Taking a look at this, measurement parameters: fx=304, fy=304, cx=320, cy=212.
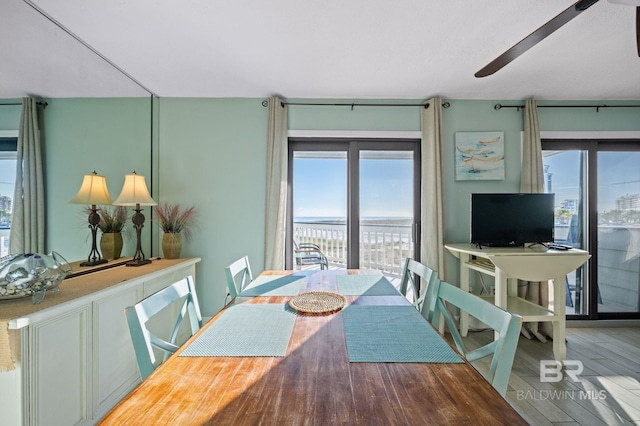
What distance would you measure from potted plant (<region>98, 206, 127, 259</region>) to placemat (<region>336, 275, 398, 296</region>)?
1660 millimetres

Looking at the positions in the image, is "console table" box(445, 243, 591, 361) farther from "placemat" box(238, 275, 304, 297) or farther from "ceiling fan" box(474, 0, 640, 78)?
"placemat" box(238, 275, 304, 297)

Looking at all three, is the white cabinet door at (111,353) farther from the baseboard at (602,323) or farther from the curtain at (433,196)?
the baseboard at (602,323)

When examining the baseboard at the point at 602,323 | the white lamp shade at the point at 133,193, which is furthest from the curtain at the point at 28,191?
the baseboard at the point at 602,323

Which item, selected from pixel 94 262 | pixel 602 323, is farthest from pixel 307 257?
pixel 602 323

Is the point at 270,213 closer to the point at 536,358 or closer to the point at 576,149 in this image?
the point at 536,358

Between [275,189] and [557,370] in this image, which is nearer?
[557,370]

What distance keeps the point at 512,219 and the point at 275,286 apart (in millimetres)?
2302

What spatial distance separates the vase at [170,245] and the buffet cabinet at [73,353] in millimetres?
585

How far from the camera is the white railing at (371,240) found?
10.6ft

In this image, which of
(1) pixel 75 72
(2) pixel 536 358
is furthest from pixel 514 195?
(1) pixel 75 72

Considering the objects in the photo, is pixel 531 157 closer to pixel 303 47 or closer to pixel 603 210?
pixel 603 210

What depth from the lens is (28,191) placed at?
1575 millimetres

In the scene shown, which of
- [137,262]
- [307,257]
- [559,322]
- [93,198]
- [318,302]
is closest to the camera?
[318,302]

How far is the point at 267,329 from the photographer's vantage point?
3.65 ft
